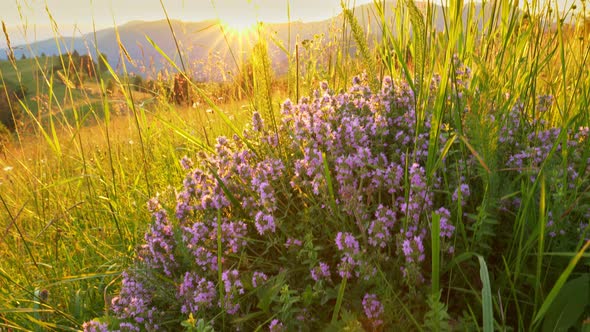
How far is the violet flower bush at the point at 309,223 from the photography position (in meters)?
1.47

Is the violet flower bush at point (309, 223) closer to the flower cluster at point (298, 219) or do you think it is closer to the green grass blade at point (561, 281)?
the flower cluster at point (298, 219)

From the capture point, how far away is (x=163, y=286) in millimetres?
1915

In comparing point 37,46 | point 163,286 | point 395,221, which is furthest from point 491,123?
point 37,46

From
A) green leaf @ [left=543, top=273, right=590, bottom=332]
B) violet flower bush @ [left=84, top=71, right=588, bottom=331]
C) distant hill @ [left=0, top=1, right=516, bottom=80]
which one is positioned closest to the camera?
green leaf @ [left=543, top=273, right=590, bottom=332]

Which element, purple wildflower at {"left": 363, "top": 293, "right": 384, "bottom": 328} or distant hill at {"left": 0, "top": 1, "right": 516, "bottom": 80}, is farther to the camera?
distant hill at {"left": 0, "top": 1, "right": 516, "bottom": 80}

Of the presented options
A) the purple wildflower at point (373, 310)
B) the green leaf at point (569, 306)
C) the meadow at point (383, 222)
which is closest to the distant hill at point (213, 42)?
the meadow at point (383, 222)

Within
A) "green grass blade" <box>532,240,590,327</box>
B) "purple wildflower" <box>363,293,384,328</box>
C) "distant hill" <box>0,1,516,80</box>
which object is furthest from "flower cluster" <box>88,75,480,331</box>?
"distant hill" <box>0,1,516,80</box>

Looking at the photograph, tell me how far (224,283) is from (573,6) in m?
2.35

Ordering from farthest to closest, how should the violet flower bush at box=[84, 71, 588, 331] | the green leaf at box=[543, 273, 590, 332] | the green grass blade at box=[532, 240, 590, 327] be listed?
1. the violet flower bush at box=[84, 71, 588, 331]
2. the green leaf at box=[543, 273, 590, 332]
3. the green grass blade at box=[532, 240, 590, 327]

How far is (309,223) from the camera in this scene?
1.81m

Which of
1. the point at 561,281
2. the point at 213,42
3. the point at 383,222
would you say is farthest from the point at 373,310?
the point at 213,42

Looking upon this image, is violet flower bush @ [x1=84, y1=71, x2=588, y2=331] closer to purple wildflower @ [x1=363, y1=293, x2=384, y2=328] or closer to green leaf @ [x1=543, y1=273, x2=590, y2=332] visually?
purple wildflower @ [x1=363, y1=293, x2=384, y2=328]

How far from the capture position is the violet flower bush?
4.81 feet

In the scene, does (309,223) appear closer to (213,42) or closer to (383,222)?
(383,222)
